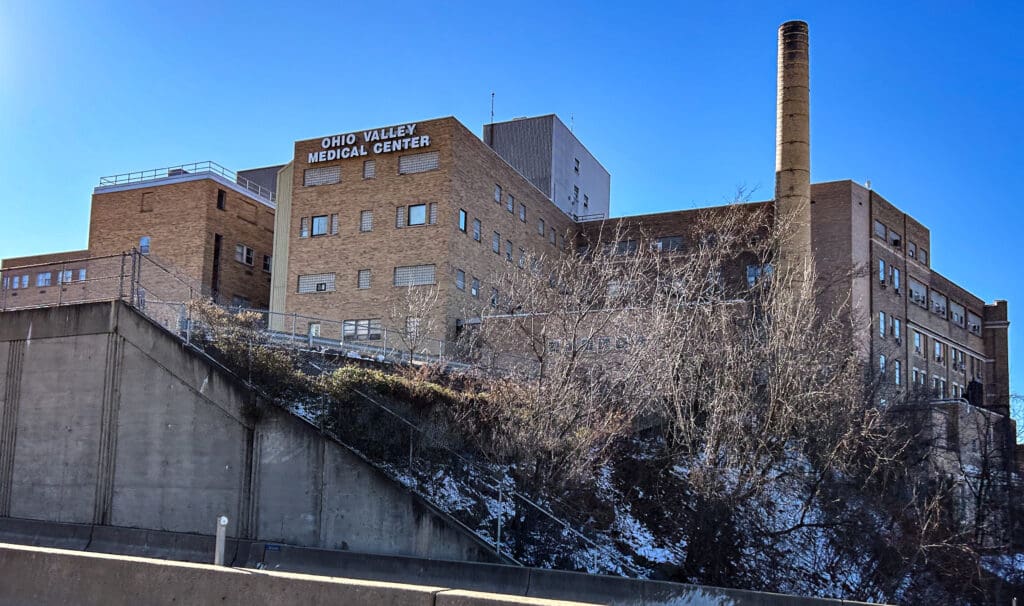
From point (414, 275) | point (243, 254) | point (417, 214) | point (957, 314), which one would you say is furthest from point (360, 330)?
point (957, 314)

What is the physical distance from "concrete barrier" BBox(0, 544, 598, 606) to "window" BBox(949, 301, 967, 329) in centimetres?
8401

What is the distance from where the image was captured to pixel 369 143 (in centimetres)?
5206

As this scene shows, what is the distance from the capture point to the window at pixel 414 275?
1937 inches

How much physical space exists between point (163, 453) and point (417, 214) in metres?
29.7

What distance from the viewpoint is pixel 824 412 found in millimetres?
22875

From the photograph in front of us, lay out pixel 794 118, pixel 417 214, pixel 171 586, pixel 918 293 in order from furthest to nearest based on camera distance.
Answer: pixel 918 293
pixel 794 118
pixel 417 214
pixel 171 586

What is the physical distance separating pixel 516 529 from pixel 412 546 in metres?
2.26

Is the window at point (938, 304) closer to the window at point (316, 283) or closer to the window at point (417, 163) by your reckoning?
the window at point (417, 163)

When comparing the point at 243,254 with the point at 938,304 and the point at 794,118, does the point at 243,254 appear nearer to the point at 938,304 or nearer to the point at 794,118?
the point at 794,118

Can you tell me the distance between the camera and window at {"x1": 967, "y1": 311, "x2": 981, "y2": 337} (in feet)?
287

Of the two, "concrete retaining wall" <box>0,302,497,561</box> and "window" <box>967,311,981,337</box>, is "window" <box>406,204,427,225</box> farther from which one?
"window" <box>967,311,981,337</box>

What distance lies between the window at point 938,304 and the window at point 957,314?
2224 millimetres

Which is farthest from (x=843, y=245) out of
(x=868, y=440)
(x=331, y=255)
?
(x=868, y=440)

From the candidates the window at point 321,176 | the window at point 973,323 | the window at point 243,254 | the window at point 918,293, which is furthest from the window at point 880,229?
the window at point 243,254
